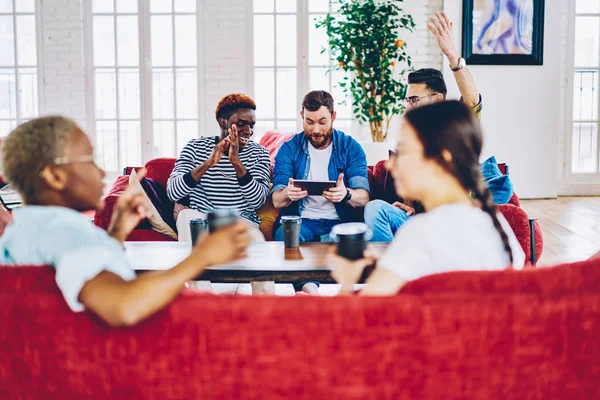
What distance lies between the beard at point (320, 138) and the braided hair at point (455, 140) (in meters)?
2.08

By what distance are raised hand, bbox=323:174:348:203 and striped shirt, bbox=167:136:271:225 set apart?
441 mm

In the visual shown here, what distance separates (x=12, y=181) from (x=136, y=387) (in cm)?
46

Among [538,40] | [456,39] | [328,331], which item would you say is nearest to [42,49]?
[456,39]

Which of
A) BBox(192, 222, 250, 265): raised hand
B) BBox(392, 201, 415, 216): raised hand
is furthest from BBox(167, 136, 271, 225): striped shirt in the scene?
BBox(192, 222, 250, 265): raised hand

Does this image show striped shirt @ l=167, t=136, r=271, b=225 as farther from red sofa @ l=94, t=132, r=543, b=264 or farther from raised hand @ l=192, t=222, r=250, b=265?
raised hand @ l=192, t=222, r=250, b=265

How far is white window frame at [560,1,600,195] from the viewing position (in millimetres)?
7496

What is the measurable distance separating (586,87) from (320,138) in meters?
5.30

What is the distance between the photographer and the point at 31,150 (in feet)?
3.92

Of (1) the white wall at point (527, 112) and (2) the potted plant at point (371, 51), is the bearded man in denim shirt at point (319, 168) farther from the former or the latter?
(1) the white wall at point (527, 112)

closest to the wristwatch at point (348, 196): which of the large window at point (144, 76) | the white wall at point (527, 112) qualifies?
the white wall at point (527, 112)

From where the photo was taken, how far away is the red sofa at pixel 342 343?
1022 mm

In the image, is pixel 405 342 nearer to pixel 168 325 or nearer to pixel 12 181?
pixel 168 325

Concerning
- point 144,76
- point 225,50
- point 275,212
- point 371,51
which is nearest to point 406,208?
point 275,212

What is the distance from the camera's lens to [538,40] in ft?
23.4
